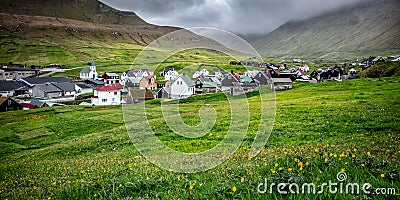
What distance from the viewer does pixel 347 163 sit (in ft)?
23.6

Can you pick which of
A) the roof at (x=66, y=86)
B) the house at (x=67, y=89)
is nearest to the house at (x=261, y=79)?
the house at (x=67, y=89)

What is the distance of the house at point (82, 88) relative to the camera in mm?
132262

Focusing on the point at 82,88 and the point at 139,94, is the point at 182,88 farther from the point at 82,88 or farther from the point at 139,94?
the point at 82,88

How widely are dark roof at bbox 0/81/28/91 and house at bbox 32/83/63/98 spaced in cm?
1332

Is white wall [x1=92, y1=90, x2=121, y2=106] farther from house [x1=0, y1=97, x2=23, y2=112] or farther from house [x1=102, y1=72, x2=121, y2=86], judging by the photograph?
house [x1=102, y1=72, x2=121, y2=86]

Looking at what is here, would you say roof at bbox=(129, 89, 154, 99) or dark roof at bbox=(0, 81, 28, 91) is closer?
roof at bbox=(129, 89, 154, 99)

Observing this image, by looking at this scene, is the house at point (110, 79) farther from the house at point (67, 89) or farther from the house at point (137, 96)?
the house at point (137, 96)

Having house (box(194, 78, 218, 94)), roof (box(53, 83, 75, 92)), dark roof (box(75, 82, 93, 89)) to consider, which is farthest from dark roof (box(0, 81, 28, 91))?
house (box(194, 78, 218, 94))

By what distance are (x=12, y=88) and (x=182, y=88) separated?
85310mm

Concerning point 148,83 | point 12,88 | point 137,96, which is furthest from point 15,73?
point 137,96

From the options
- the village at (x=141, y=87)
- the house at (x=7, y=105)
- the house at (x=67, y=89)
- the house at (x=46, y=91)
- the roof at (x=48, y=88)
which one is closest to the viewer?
the house at (x=7, y=105)

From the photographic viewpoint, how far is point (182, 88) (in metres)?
94.4

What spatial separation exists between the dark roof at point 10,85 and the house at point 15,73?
4603 cm

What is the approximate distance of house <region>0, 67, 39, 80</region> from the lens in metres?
167
